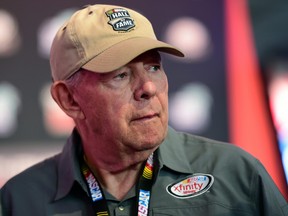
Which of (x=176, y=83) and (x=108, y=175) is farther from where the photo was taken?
(x=176, y=83)

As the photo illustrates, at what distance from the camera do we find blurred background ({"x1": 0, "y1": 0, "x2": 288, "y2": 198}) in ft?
8.09

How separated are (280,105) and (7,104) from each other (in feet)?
3.81

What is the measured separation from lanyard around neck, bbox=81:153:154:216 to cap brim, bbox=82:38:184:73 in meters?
0.30

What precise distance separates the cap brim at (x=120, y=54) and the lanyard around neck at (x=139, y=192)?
30 centimetres

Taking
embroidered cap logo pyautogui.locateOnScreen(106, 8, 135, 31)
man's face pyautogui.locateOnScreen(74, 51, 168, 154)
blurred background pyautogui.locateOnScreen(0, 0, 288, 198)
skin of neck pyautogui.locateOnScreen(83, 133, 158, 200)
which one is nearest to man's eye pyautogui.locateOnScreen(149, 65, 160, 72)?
man's face pyautogui.locateOnScreen(74, 51, 168, 154)

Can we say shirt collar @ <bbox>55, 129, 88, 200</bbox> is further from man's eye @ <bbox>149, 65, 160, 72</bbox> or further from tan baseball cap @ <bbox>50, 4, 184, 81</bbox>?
man's eye @ <bbox>149, 65, 160, 72</bbox>

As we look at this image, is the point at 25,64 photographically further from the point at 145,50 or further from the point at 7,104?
the point at 145,50

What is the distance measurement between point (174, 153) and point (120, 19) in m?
0.41

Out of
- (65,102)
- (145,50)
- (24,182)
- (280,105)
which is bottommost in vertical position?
(280,105)

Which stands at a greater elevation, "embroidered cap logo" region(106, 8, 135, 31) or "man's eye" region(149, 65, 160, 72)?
"embroidered cap logo" region(106, 8, 135, 31)

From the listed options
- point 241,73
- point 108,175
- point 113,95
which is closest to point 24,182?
point 108,175

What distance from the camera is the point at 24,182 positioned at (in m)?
1.71

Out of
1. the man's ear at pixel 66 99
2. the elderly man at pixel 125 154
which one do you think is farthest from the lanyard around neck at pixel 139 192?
the man's ear at pixel 66 99

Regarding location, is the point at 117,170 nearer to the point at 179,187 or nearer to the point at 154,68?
the point at 179,187
